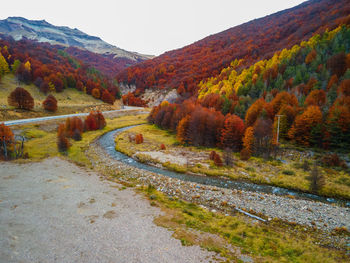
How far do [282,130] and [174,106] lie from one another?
40629 millimetres

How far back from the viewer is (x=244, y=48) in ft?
409

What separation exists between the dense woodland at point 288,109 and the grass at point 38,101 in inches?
1420

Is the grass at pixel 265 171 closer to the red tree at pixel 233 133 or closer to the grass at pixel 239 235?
the red tree at pixel 233 133

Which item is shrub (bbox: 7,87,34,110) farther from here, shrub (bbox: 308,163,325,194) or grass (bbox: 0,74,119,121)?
shrub (bbox: 308,163,325,194)

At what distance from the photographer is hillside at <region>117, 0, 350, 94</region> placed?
312ft

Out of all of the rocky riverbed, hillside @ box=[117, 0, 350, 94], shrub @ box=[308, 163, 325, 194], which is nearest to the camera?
the rocky riverbed

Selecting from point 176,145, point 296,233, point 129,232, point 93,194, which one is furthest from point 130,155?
point 296,233

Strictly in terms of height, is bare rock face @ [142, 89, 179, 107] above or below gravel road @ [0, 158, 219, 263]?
above

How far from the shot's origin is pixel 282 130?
40.3m

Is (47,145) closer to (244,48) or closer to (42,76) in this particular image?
(42,76)

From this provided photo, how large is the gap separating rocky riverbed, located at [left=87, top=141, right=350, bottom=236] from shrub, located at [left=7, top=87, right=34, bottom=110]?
5616 centimetres

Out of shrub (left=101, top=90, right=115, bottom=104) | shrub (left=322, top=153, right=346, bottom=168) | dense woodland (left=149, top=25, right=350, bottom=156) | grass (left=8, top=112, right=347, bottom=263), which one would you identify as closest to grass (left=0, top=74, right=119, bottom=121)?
shrub (left=101, top=90, right=115, bottom=104)

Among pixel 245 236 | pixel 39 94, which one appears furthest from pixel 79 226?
pixel 39 94

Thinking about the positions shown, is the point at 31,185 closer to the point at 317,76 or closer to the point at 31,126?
the point at 31,126
